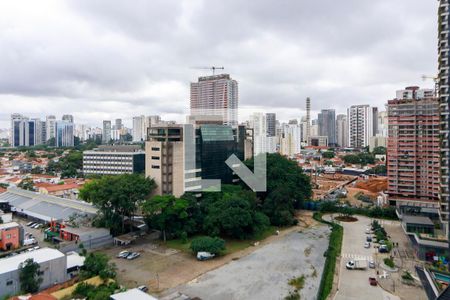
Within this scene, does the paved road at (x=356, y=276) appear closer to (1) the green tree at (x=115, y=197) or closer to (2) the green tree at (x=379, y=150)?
(1) the green tree at (x=115, y=197)

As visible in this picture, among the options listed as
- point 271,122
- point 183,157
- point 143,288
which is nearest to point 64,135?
point 271,122

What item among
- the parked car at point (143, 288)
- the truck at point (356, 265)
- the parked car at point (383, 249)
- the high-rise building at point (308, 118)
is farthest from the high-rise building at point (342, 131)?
the parked car at point (143, 288)

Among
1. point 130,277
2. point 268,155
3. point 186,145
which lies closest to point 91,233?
point 130,277

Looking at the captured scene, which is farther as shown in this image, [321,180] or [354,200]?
[321,180]

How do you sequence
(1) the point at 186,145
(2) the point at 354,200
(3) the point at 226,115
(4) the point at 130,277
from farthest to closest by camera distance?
(3) the point at 226,115 < (2) the point at 354,200 < (1) the point at 186,145 < (4) the point at 130,277

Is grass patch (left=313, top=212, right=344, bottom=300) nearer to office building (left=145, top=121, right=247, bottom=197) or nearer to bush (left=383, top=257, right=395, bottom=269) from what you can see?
bush (left=383, top=257, right=395, bottom=269)

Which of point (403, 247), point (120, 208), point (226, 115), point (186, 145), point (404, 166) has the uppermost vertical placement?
point (226, 115)

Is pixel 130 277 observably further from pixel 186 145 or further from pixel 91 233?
pixel 186 145

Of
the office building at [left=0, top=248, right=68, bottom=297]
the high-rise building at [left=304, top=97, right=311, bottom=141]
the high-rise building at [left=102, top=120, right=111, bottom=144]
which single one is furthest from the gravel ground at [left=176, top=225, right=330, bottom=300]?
the high-rise building at [left=102, top=120, right=111, bottom=144]
